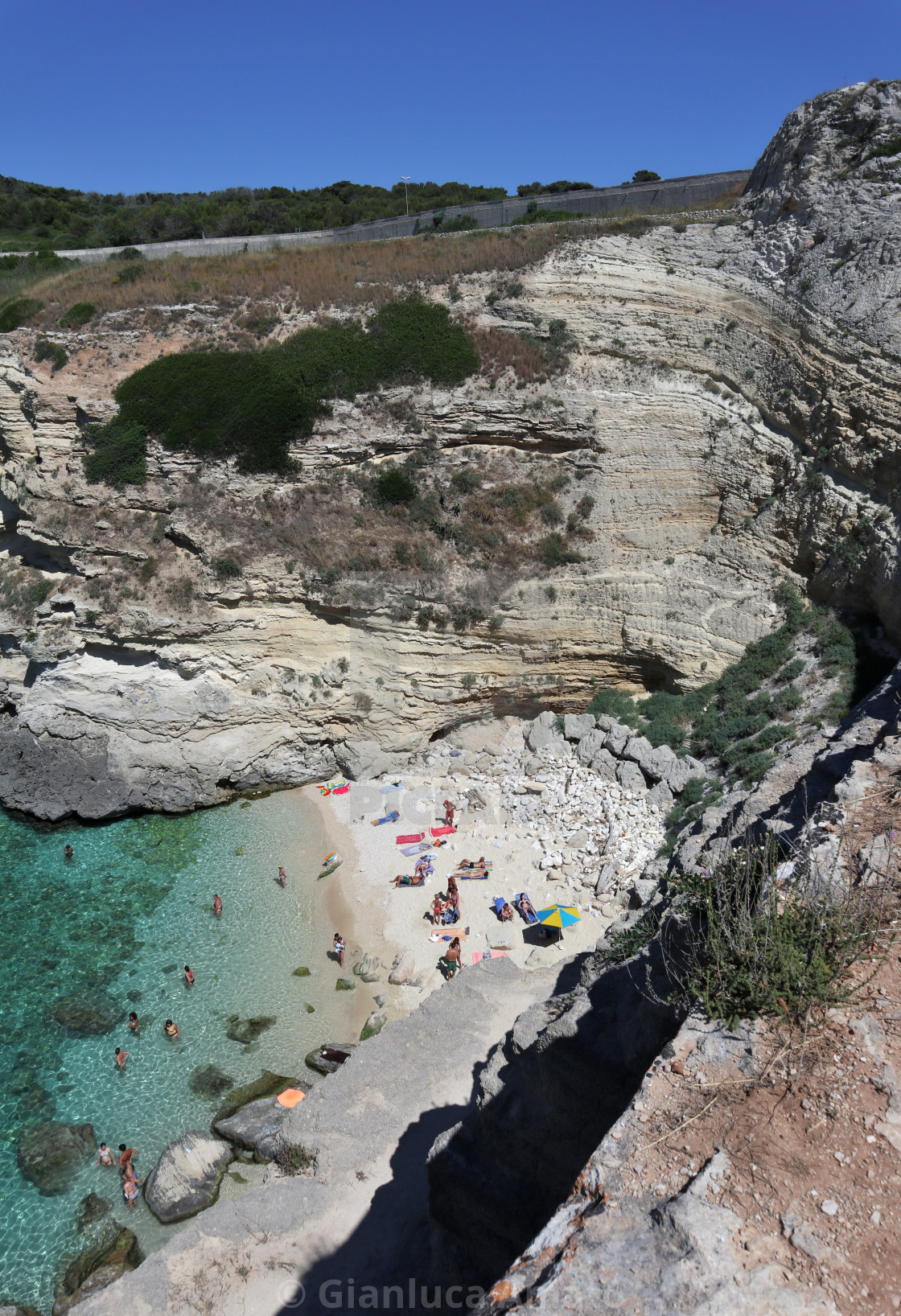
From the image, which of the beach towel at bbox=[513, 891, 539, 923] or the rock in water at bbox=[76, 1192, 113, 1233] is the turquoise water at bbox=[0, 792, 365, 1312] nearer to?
the rock in water at bbox=[76, 1192, 113, 1233]

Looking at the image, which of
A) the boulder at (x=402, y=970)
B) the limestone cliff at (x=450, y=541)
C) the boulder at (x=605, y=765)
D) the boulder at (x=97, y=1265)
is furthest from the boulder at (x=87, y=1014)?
the boulder at (x=605, y=765)

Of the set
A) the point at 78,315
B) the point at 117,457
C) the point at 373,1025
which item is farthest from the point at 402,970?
the point at 78,315

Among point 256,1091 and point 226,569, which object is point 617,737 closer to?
point 226,569

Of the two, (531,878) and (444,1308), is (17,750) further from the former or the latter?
(444,1308)

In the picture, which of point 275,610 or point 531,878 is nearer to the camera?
point 531,878

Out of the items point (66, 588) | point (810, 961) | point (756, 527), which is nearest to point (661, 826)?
point (756, 527)

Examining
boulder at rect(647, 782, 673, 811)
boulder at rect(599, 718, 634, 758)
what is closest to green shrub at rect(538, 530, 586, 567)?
boulder at rect(599, 718, 634, 758)
